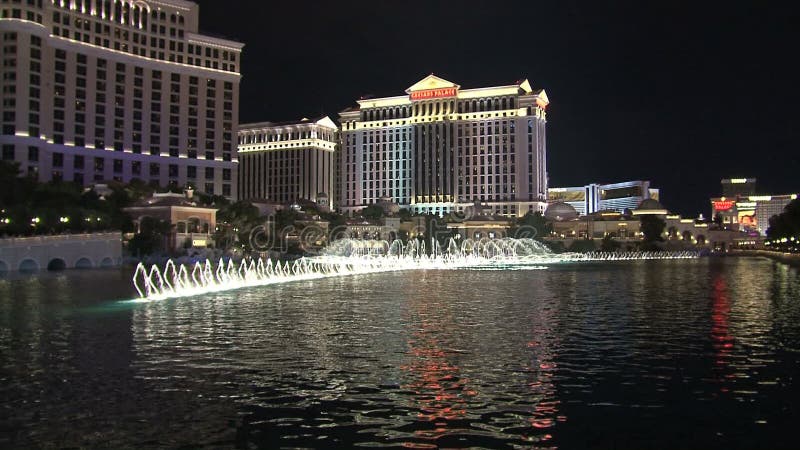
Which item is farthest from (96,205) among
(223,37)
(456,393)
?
(456,393)

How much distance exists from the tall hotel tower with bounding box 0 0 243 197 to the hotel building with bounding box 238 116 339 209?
42397mm

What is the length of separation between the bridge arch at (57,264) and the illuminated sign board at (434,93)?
119 m

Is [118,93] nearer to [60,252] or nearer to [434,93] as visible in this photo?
[60,252]

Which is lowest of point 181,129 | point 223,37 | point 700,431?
point 700,431

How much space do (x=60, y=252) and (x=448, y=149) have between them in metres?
117

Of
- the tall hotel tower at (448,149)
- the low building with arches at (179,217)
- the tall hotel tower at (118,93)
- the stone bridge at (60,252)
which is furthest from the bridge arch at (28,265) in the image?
the tall hotel tower at (448,149)

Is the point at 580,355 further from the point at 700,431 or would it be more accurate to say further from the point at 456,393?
the point at 700,431

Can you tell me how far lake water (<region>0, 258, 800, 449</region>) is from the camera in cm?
1158

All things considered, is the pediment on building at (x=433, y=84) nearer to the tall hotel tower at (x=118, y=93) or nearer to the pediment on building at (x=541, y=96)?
the pediment on building at (x=541, y=96)

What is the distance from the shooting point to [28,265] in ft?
211

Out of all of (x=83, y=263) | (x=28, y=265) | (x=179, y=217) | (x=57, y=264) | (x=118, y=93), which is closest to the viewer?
(x=28, y=265)

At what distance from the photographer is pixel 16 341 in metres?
21.0

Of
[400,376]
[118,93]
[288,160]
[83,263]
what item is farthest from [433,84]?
[400,376]

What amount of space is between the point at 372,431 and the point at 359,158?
572 feet
